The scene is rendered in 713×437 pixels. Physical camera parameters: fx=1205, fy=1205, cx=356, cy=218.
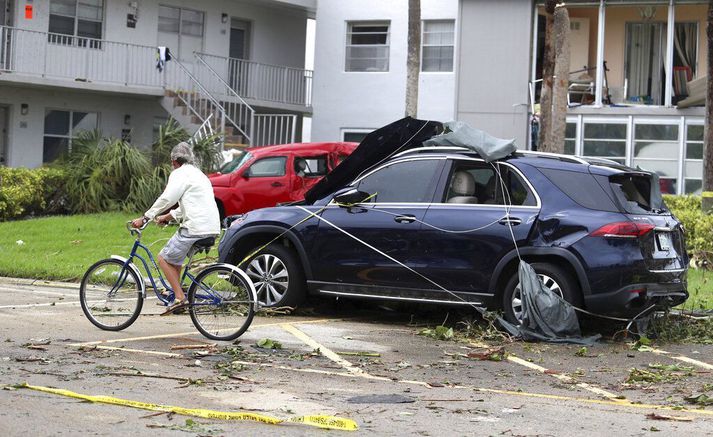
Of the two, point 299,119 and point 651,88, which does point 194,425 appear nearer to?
point 651,88

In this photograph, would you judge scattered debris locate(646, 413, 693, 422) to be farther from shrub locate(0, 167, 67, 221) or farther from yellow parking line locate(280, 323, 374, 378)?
shrub locate(0, 167, 67, 221)

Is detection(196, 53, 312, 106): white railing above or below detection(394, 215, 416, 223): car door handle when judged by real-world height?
above

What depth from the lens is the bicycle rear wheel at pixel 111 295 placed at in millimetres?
11367

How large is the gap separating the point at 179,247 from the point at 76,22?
1939 centimetres

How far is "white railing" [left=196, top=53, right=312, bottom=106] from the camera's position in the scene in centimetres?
3250

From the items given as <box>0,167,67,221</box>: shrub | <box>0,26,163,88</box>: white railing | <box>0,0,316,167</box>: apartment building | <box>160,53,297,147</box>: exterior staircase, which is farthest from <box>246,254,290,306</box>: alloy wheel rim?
<box>0,26,163,88</box>: white railing

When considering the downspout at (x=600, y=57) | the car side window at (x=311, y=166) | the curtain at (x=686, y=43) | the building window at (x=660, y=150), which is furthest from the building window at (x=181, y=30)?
the curtain at (x=686, y=43)

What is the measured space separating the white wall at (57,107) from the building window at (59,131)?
0.18 metres

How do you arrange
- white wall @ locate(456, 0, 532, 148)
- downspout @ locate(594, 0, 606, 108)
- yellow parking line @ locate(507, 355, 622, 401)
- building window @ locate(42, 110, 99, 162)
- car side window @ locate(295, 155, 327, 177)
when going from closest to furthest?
yellow parking line @ locate(507, 355, 622, 401) < car side window @ locate(295, 155, 327, 177) < downspout @ locate(594, 0, 606, 108) < building window @ locate(42, 110, 99, 162) < white wall @ locate(456, 0, 532, 148)

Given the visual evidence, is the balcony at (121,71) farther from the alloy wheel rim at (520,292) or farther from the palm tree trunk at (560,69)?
the alloy wheel rim at (520,292)

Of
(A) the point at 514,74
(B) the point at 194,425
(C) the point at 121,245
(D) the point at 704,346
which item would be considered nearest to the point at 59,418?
(B) the point at 194,425

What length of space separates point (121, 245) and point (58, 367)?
10.5 m

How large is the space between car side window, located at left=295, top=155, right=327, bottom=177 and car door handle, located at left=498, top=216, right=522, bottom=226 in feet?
33.9

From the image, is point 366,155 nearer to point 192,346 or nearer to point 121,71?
point 192,346
